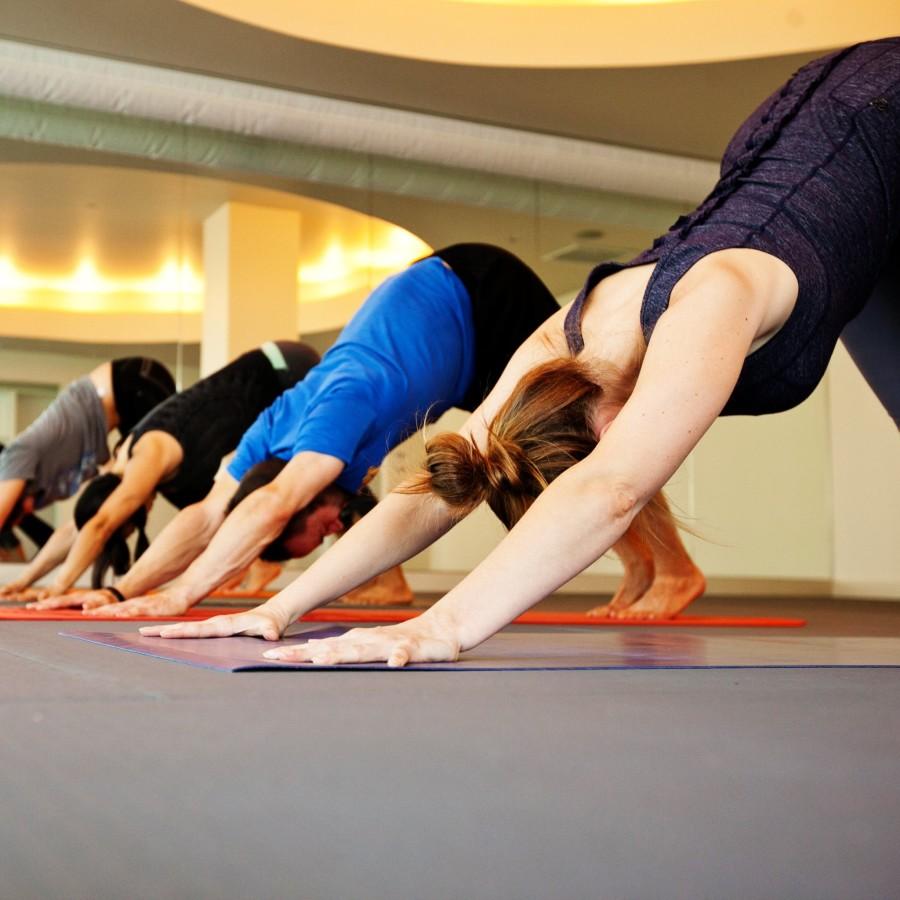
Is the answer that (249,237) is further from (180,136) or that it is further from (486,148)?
(486,148)

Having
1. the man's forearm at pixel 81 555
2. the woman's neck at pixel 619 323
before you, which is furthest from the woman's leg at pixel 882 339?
the man's forearm at pixel 81 555

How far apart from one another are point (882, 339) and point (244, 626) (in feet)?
4.00

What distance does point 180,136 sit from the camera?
6.34m

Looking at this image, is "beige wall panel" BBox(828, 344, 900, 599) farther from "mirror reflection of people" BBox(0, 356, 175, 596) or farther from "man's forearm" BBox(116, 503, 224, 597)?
"man's forearm" BBox(116, 503, 224, 597)

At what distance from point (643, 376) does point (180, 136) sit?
5562 mm

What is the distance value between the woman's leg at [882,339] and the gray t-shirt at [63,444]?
4082 mm

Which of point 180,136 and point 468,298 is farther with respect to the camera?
point 180,136

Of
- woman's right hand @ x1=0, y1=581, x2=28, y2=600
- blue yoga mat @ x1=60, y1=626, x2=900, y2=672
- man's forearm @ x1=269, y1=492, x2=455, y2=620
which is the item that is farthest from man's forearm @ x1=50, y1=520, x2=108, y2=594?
man's forearm @ x1=269, y1=492, x2=455, y2=620

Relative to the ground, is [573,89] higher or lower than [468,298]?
higher

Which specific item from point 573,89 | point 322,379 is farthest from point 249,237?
point 322,379

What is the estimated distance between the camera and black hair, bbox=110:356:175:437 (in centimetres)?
561

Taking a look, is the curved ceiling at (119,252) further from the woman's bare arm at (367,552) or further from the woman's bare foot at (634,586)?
the woman's bare arm at (367,552)

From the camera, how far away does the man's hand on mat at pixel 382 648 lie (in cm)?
129

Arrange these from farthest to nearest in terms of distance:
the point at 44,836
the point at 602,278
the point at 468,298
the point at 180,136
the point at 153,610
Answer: the point at 180,136 → the point at 468,298 → the point at 153,610 → the point at 602,278 → the point at 44,836
